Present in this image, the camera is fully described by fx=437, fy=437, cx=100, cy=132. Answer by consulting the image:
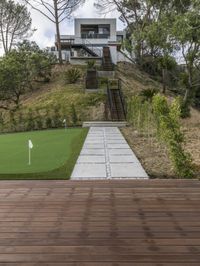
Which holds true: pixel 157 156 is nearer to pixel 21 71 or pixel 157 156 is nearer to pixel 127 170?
pixel 127 170

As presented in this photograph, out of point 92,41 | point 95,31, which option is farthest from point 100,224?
point 95,31

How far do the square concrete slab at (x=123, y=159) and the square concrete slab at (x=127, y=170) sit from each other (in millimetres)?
400

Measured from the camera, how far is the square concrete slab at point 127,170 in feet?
21.5

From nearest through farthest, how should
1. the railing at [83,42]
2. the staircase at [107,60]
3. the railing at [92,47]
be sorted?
the staircase at [107,60] → the railing at [92,47] → the railing at [83,42]

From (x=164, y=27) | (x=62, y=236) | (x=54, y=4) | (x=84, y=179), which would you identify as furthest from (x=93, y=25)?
(x=62, y=236)

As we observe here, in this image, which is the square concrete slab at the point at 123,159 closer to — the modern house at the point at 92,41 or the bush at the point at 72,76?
the bush at the point at 72,76

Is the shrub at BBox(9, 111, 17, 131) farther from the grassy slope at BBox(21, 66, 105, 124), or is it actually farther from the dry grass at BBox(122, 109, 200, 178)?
the dry grass at BBox(122, 109, 200, 178)

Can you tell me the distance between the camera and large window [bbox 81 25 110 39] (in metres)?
43.5

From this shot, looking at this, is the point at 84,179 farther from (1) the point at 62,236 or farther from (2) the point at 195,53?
(2) the point at 195,53

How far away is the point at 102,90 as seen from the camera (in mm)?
26156

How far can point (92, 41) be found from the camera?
42500mm

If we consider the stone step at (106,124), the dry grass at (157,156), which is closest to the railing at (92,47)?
the stone step at (106,124)

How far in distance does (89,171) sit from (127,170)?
24.2 inches

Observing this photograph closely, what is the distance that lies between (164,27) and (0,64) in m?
17.2
